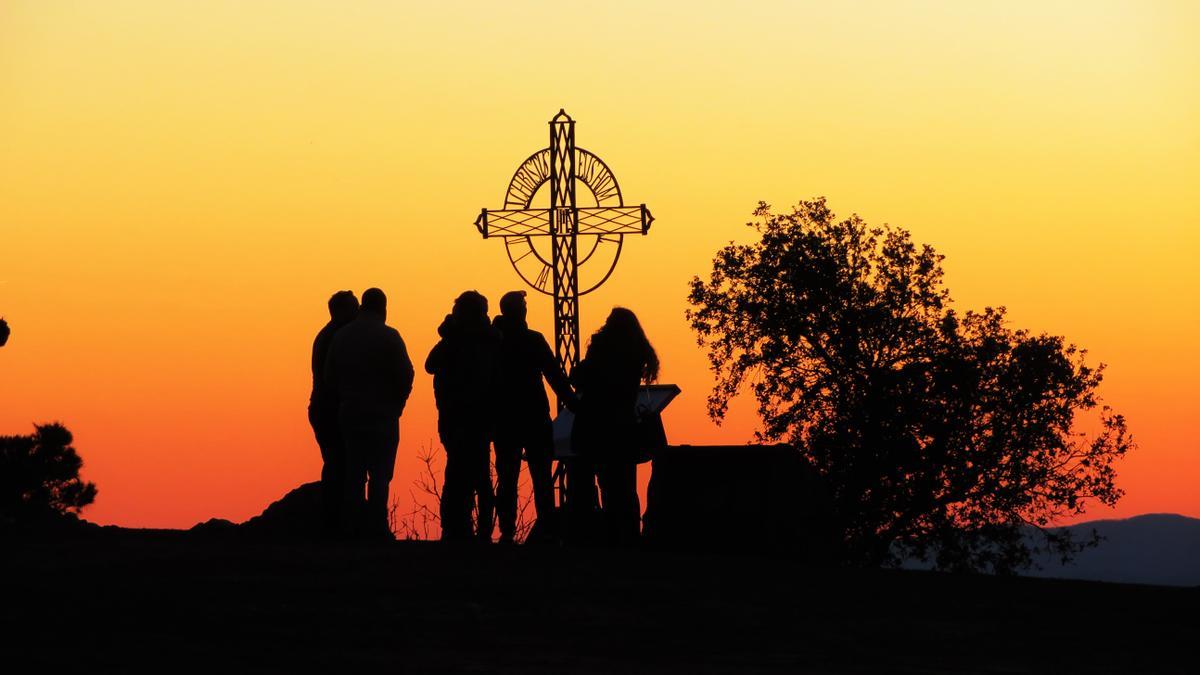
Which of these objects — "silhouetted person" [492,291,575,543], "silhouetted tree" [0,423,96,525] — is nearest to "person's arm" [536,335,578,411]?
"silhouetted person" [492,291,575,543]

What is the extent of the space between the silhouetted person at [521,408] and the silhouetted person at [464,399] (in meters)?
0.13

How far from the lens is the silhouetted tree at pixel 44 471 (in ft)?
81.7

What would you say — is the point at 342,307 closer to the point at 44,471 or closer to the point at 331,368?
the point at 331,368

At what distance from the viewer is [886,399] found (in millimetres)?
33125

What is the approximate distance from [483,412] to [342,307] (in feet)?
4.27

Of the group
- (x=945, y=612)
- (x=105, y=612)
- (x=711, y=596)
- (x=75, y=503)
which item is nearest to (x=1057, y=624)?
(x=945, y=612)

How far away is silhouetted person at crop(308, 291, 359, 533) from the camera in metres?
14.2

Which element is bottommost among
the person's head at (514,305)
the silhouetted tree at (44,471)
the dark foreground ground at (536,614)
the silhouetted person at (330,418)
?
the dark foreground ground at (536,614)

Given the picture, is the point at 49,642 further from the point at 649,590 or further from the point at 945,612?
the point at 945,612

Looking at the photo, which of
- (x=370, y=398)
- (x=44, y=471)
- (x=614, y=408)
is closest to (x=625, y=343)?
(x=614, y=408)

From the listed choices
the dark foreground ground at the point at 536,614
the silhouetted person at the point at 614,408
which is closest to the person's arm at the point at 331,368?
the dark foreground ground at the point at 536,614

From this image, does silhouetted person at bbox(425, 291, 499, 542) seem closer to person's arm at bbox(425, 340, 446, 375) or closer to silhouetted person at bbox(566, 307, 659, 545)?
person's arm at bbox(425, 340, 446, 375)

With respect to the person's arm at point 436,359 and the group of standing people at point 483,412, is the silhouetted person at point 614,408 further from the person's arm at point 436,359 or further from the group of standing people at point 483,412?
the person's arm at point 436,359

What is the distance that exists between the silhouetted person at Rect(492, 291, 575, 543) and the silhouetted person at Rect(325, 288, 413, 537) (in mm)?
866
